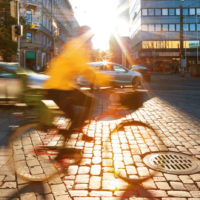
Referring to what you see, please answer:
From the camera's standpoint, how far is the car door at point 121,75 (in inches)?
610

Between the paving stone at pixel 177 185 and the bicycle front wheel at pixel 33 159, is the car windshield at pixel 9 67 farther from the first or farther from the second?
the paving stone at pixel 177 185

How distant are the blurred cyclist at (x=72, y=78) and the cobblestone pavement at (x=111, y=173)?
424 mm

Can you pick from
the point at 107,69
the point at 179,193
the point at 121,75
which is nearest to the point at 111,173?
the point at 179,193

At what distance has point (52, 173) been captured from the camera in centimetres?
343

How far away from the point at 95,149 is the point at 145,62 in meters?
50.4

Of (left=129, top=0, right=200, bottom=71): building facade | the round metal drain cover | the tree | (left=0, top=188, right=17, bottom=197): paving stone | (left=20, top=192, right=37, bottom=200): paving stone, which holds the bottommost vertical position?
(left=20, top=192, right=37, bottom=200): paving stone

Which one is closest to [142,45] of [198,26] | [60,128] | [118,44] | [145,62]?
[145,62]

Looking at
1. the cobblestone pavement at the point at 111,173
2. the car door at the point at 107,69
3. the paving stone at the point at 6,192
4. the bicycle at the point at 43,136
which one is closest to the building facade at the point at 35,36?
the car door at the point at 107,69

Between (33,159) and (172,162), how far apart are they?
210 centimetres

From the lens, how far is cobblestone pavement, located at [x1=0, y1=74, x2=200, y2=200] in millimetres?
3045

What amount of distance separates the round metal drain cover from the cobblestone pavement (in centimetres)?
12

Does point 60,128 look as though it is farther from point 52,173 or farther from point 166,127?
point 166,127

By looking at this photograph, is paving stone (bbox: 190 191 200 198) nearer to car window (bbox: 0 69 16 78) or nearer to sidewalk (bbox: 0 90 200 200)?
sidewalk (bbox: 0 90 200 200)

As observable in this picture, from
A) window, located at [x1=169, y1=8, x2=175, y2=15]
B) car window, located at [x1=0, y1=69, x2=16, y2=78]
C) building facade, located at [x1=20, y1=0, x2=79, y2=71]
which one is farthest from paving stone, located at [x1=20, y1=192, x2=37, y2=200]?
window, located at [x1=169, y1=8, x2=175, y2=15]
